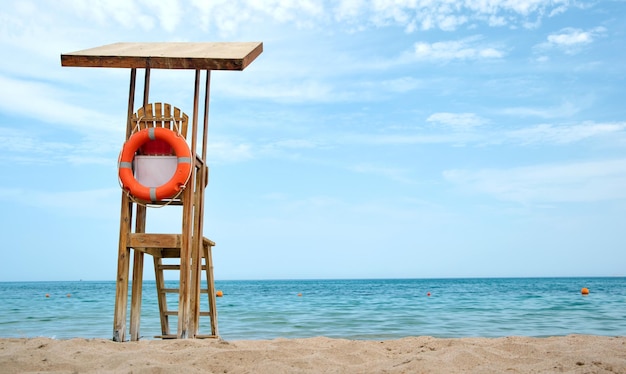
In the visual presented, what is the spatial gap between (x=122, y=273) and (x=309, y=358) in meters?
2.19

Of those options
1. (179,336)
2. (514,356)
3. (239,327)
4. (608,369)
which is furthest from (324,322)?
(608,369)

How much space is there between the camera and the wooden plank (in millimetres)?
4980

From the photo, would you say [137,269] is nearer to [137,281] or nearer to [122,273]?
[137,281]

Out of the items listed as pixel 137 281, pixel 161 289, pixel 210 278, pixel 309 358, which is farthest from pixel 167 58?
pixel 309 358

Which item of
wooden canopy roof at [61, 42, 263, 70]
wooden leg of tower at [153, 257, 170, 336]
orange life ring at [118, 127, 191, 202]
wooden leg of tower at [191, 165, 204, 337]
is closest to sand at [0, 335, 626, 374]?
wooden leg of tower at [191, 165, 204, 337]

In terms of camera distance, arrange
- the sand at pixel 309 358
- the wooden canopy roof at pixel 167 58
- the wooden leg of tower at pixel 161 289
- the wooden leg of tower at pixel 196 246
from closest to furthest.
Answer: the sand at pixel 309 358 < the wooden canopy roof at pixel 167 58 < the wooden leg of tower at pixel 196 246 < the wooden leg of tower at pixel 161 289

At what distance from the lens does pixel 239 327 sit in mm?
8328

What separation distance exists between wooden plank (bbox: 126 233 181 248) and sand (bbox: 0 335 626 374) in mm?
897

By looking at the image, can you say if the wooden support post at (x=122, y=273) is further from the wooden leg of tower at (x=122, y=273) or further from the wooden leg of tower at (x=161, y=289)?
the wooden leg of tower at (x=161, y=289)

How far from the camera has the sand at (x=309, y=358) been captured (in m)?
3.30

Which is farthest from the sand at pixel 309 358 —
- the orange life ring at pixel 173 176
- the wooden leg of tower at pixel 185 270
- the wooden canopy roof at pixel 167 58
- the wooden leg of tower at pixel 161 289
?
the wooden canopy roof at pixel 167 58

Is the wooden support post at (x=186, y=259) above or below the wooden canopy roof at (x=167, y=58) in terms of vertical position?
below

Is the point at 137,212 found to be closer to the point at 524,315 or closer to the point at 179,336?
the point at 179,336

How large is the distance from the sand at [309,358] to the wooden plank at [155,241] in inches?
35.3
